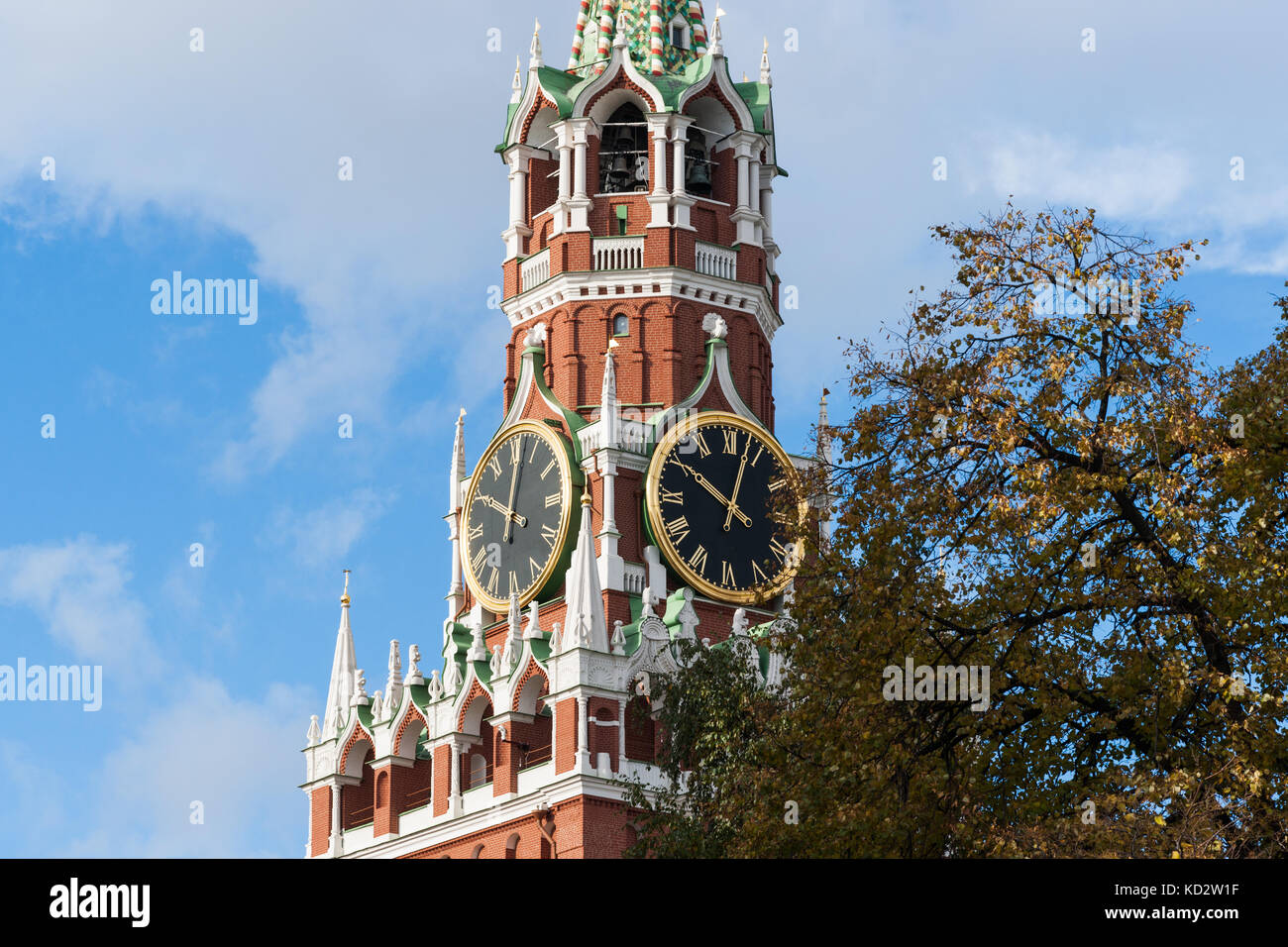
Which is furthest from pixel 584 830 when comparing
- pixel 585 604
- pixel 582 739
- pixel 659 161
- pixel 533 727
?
pixel 659 161

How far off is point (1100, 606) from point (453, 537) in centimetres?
3787

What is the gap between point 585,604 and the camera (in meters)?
63.0

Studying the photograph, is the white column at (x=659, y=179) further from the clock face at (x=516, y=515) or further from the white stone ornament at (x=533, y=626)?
the white stone ornament at (x=533, y=626)

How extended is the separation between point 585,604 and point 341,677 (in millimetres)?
10271

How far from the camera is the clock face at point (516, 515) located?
6688 cm

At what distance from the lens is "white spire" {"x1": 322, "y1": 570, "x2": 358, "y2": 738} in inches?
2746

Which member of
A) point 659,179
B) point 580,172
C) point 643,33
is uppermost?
point 643,33

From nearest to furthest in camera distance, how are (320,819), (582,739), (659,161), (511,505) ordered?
1. (582,739)
2. (511,505)
3. (320,819)
4. (659,161)

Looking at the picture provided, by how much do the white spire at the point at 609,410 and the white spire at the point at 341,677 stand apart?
31.1ft

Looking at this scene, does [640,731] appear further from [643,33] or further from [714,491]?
[643,33]

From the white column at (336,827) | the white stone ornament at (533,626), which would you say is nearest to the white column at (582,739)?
the white stone ornament at (533,626)

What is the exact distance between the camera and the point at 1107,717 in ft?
113

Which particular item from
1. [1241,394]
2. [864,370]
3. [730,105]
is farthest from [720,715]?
[730,105]

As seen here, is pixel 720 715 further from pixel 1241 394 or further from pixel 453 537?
pixel 453 537
